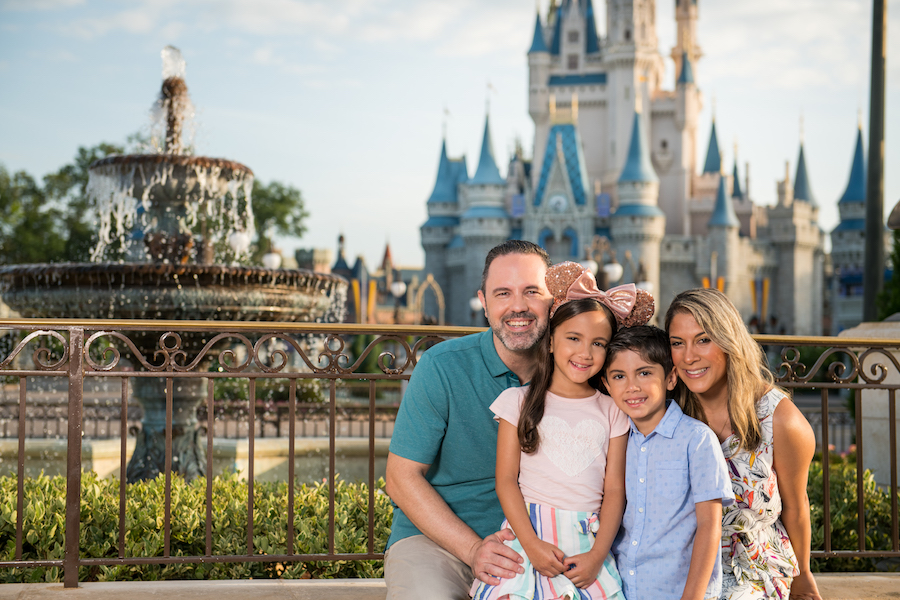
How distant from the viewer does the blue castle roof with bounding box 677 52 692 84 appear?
47375 millimetres

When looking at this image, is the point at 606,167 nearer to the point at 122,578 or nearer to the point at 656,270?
the point at 656,270

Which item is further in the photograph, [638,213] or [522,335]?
[638,213]

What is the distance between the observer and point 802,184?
48062mm

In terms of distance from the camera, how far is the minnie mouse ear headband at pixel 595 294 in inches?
86.6

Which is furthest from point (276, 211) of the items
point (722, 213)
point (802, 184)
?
point (802, 184)

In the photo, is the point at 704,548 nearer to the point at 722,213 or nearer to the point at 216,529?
the point at 216,529

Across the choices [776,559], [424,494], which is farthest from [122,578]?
[776,559]

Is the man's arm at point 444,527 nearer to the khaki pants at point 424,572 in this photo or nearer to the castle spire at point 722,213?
the khaki pants at point 424,572

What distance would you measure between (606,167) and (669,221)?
5.07 metres

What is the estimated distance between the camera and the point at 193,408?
20.8ft

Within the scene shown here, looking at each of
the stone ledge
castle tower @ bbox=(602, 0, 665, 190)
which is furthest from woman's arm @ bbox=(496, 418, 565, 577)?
castle tower @ bbox=(602, 0, 665, 190)

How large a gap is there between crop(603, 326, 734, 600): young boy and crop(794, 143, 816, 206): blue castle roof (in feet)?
162

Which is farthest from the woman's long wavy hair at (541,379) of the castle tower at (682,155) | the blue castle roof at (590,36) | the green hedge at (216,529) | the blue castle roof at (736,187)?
→ the blue castle roof at (736,187)

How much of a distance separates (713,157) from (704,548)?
1987 inches
